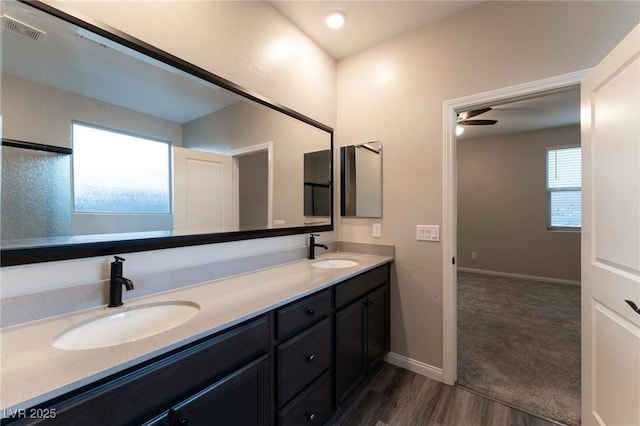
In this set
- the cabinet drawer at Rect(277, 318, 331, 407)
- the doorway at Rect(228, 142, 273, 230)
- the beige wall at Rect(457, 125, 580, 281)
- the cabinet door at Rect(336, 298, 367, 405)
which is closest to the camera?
the cabinet drawer at Rect(277, 318, 331, 407)

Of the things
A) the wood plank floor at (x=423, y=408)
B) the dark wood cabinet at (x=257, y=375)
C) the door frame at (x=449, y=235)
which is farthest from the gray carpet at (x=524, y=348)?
the dark wood cabinet at (x=257, y=375)

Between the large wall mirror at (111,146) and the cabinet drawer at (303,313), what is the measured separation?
600 mm

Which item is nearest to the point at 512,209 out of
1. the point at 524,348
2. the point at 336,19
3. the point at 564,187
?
the point at 564,187

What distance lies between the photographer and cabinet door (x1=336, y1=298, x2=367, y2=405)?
160cm

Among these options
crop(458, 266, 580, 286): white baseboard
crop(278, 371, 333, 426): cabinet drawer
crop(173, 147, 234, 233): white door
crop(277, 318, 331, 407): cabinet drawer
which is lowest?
crop(458, 266, 580, 286): white baseboard

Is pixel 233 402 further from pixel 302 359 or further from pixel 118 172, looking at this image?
pixel 118 172

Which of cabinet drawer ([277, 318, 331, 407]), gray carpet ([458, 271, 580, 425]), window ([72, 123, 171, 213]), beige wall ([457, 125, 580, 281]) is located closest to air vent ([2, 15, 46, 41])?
window ([72, 123, 171, 213])

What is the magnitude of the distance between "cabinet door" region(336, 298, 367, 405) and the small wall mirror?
34.0 inches

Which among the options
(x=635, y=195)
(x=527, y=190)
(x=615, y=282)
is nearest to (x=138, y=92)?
(x=635, y=195)

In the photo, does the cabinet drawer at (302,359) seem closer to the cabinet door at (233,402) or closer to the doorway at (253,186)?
the cabinet door at (233,402)

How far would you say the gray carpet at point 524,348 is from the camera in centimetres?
183

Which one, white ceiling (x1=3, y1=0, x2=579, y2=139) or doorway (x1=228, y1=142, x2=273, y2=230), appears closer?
white ceiling (x1=3, y1=0, x2=579, y2=139)

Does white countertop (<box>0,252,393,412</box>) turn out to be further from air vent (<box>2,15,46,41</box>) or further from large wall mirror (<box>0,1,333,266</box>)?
air vent (<box>2,15,46,41</box>)

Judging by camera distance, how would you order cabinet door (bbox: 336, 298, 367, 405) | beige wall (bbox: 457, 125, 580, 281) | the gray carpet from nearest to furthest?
cabinet door (bbox: 336, 298, 367, 405) < the gray carpet < beige wall (bbox: 457, 125, 580, 281)
